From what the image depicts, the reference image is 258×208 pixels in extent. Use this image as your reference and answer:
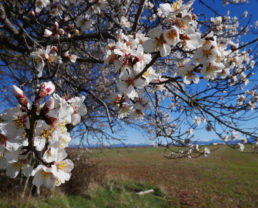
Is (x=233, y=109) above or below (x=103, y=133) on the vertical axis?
above

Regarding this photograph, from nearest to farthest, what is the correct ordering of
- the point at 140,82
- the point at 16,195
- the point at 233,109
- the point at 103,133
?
the point at 140,82
the point at 233,109
the point at 103,133
the point at 16,195

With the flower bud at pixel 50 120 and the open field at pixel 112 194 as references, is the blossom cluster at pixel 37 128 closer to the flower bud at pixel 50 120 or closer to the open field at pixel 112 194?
the flower bud at pixel 50 120

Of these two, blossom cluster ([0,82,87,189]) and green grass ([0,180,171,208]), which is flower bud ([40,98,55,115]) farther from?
green grass ([0,180,171,208])

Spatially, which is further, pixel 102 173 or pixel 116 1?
pixel 102 173

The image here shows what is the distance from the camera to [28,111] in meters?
0.82

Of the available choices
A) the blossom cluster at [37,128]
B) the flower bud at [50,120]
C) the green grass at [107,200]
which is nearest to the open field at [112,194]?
the green grass at [107,200]

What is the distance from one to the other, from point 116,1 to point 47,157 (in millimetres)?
3266

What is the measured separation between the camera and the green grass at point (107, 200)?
4.79 meters

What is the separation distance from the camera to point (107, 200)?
6395 mm

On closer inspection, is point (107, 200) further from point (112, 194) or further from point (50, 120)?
point (50, 120)

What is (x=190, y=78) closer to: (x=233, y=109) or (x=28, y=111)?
(x=28, y=111)

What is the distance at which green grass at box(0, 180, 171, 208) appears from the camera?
4787 mm

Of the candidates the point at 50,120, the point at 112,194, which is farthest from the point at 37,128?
the point at 112,194

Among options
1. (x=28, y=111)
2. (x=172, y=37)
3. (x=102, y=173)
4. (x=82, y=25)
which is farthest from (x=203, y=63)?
(x=102, y=173)
